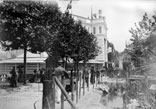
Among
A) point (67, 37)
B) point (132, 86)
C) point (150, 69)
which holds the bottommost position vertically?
point (132, 86)

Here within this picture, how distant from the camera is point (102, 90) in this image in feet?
37.4

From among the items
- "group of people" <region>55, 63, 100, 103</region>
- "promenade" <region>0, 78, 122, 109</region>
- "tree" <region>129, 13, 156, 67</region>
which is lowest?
"promenade" <region>0, 78, 122, 109</region>

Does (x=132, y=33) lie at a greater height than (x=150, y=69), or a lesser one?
greater

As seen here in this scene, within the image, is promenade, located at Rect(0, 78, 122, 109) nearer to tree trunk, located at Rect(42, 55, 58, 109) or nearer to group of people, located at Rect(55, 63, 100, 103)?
group of people, located at Rect(55, 63, 100, 103)

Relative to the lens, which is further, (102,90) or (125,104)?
(102,90)

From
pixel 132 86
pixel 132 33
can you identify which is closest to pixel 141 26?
pixel 132 33

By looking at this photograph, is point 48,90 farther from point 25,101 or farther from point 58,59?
point 25,101

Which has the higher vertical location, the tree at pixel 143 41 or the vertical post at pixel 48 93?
the tree at pixel 143 41

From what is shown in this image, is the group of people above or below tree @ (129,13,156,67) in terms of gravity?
below

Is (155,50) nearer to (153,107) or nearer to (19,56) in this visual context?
(153,107)

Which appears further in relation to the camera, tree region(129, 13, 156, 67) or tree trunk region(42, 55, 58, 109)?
tree region(129, 13, 156, 67)

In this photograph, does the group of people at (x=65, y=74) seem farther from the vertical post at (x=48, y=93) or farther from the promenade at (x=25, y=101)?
the vertical post at (x=48, y=93)

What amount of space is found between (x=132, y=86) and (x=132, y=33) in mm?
1523

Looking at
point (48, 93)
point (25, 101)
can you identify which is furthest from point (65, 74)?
point (48, 93)
